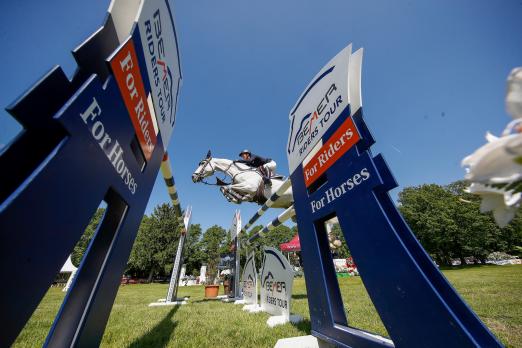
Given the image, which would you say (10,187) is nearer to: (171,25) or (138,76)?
(138,76)

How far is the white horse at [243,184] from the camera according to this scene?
315 cm

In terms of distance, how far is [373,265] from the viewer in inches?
36.2

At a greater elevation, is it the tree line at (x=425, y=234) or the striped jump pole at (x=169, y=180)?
the tree line at (x=425, y=234)

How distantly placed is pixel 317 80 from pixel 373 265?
3.79ft

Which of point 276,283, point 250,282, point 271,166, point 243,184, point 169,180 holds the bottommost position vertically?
point 276,283

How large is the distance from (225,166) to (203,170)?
0.36 metres

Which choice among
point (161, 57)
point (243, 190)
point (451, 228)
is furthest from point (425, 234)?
point (161, 57)

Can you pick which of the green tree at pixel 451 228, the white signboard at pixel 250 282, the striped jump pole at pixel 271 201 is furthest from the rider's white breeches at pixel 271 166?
the green tree at pixel 451 228

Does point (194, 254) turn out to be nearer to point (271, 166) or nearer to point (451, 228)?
point (451, 228)

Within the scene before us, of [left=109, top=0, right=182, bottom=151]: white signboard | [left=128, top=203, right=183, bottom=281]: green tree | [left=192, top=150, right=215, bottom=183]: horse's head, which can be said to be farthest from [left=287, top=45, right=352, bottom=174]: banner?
[left=128, top=203, right=183, bottom=281]: green tree

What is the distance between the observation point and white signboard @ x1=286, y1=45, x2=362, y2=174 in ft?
3.94

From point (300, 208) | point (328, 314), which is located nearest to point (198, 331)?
point (328, 314)

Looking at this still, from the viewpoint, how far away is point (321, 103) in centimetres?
142

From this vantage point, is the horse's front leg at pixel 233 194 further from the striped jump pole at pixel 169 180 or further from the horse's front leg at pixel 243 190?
the striped jump pole at pixel 169 180
